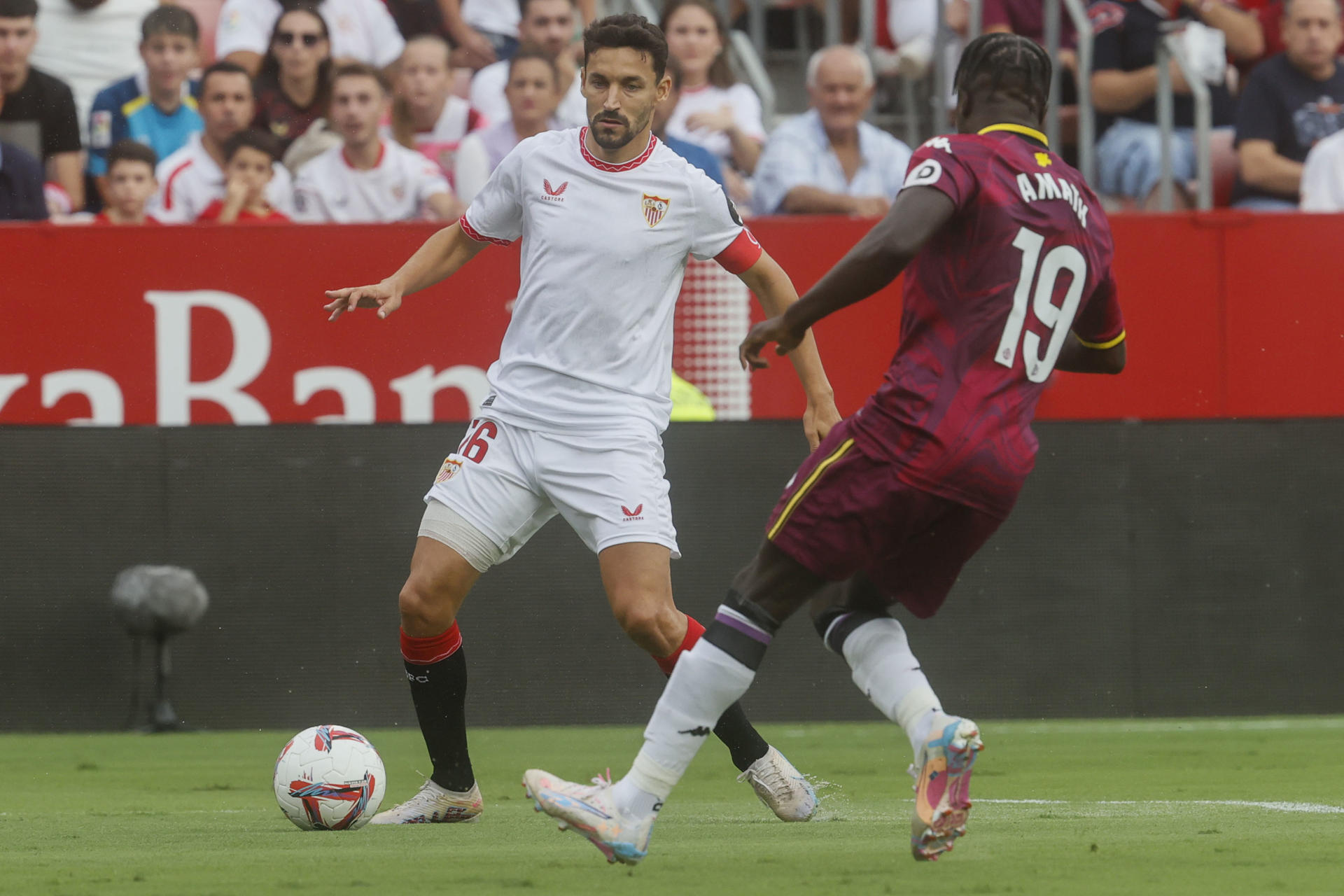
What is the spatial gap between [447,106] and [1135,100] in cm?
415

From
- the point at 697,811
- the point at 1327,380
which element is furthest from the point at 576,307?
the point at 1327,380

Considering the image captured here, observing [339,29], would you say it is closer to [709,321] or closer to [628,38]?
[709,321]

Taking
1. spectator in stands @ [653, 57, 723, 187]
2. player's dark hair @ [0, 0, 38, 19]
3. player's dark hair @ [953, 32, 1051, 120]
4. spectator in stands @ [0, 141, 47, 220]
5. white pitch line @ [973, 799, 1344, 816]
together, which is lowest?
white pitch line @ [973, 799, 1344, 816]

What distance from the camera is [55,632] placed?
923 centimetres

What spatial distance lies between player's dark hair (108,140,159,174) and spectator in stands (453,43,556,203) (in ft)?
5.56

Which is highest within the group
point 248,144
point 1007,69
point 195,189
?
point 1007,69

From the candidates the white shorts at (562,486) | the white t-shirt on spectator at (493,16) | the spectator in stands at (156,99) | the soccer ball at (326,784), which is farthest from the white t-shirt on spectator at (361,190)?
the soccer ball at (326,784)

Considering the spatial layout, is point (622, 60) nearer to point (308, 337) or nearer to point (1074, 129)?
point (308, 337)

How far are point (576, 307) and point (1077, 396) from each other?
5.38 metres

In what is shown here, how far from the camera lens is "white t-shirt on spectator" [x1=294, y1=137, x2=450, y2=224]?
35.1 ft

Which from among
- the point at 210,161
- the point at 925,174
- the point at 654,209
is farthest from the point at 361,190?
the point at 925,174

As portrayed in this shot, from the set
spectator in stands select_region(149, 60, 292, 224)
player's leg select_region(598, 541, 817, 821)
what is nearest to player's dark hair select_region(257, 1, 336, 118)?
spectator in stands select_region(149, 60, 292, 224)

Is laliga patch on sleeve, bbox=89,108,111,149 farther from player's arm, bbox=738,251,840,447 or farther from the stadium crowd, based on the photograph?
player's arm, bbox=738,251,840,447

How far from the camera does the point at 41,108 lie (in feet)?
36.1
